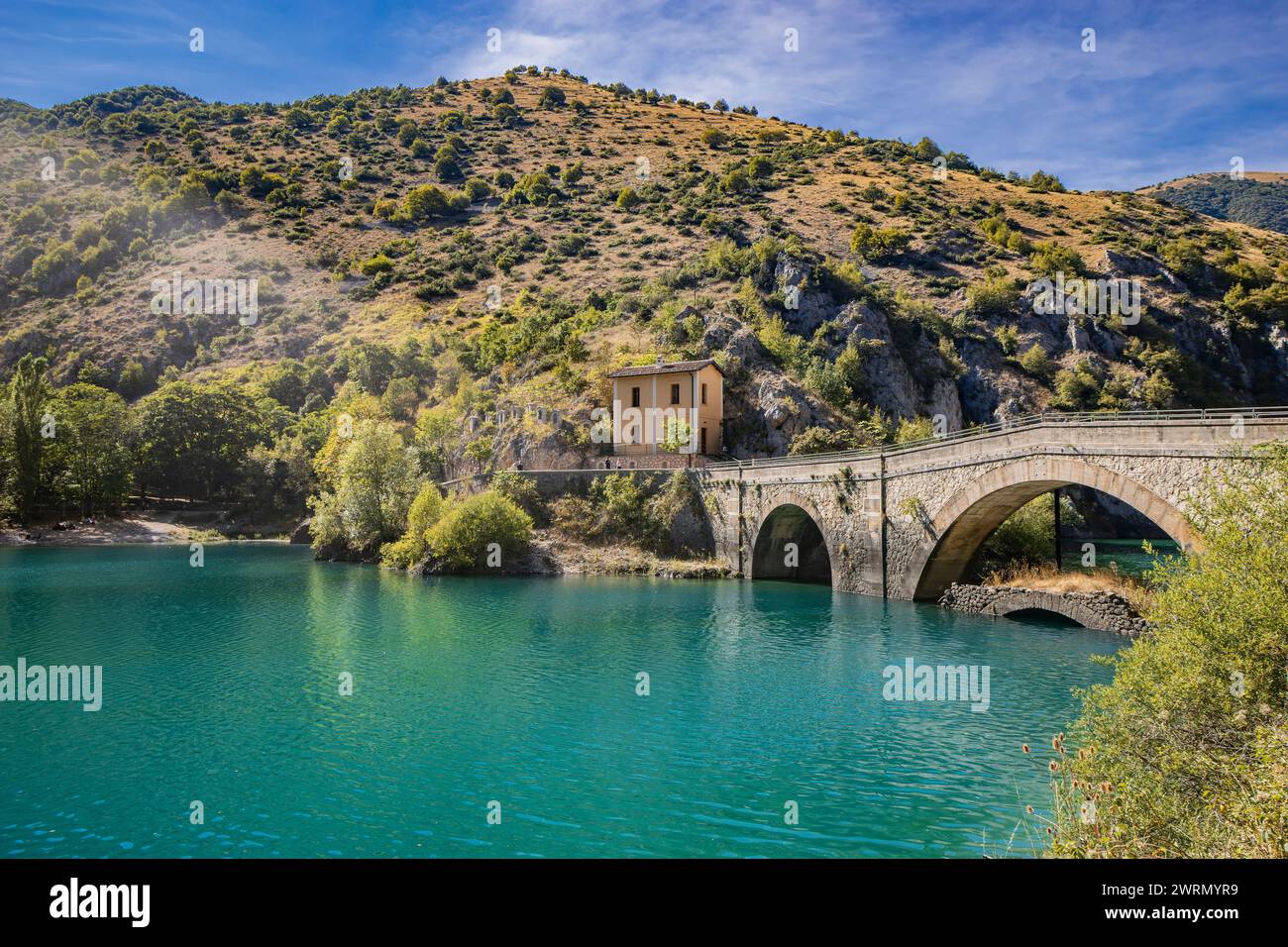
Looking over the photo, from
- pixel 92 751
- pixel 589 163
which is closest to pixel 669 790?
pixel 92 751

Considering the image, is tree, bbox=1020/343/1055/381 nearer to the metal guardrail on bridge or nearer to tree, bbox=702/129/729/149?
the metal guardrail on bridge

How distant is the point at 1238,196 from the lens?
171m

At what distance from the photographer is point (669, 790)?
1517 centimetres

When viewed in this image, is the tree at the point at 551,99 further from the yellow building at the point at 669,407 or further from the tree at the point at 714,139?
the yellow building at the point at 669,407

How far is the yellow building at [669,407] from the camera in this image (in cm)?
5809

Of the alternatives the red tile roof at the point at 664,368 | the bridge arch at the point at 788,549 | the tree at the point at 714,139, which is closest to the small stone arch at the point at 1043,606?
the bridge arch at the point at 788,549

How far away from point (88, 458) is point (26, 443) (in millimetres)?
5050

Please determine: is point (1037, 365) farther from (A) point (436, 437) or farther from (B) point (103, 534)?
(B) point (103, 534)

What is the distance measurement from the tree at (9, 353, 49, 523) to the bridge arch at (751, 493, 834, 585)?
70.5m

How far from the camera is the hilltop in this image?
226 ft

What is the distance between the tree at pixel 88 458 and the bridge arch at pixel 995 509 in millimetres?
77163

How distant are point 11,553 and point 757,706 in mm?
67648

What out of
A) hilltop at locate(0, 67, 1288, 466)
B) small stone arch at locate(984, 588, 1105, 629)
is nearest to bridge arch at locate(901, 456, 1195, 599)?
small stone arch at locate(984, 588, 1105, 629)
